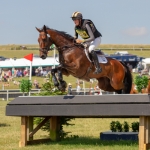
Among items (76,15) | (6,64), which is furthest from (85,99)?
(6,64)

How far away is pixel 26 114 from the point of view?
9.79 metres

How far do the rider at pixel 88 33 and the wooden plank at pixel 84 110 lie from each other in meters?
1.79

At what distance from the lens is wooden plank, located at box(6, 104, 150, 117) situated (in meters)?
8.87

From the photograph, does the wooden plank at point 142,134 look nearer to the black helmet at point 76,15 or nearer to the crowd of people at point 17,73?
the black helmet at point 76,15

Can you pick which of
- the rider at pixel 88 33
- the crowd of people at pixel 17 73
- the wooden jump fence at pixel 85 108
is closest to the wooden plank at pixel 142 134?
the wooden jump fence at pixel 85 108

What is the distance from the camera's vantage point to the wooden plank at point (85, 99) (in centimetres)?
901

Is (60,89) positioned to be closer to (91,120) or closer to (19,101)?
(19,101)

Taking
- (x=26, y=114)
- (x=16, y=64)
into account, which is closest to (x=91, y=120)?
(x=26, y=114)

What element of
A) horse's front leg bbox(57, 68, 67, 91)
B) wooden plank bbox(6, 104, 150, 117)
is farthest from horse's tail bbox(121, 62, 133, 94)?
wooden plank bbox(6, 104, 150, 117)

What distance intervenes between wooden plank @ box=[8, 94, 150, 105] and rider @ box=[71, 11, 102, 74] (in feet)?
5.01

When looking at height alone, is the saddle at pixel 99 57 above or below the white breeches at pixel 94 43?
below

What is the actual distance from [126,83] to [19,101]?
303cm

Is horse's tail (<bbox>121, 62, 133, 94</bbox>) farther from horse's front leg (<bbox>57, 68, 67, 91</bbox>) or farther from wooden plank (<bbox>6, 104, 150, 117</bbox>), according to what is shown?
wooden plank (<bbox>6, 104, 150, 117</bbox>)

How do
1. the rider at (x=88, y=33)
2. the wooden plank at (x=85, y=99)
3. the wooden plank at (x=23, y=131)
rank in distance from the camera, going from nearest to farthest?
the wooden plank at (x=85, y=99) < the wooden plank at (x=23, y=131) < the rider at (x=88, y=33)
